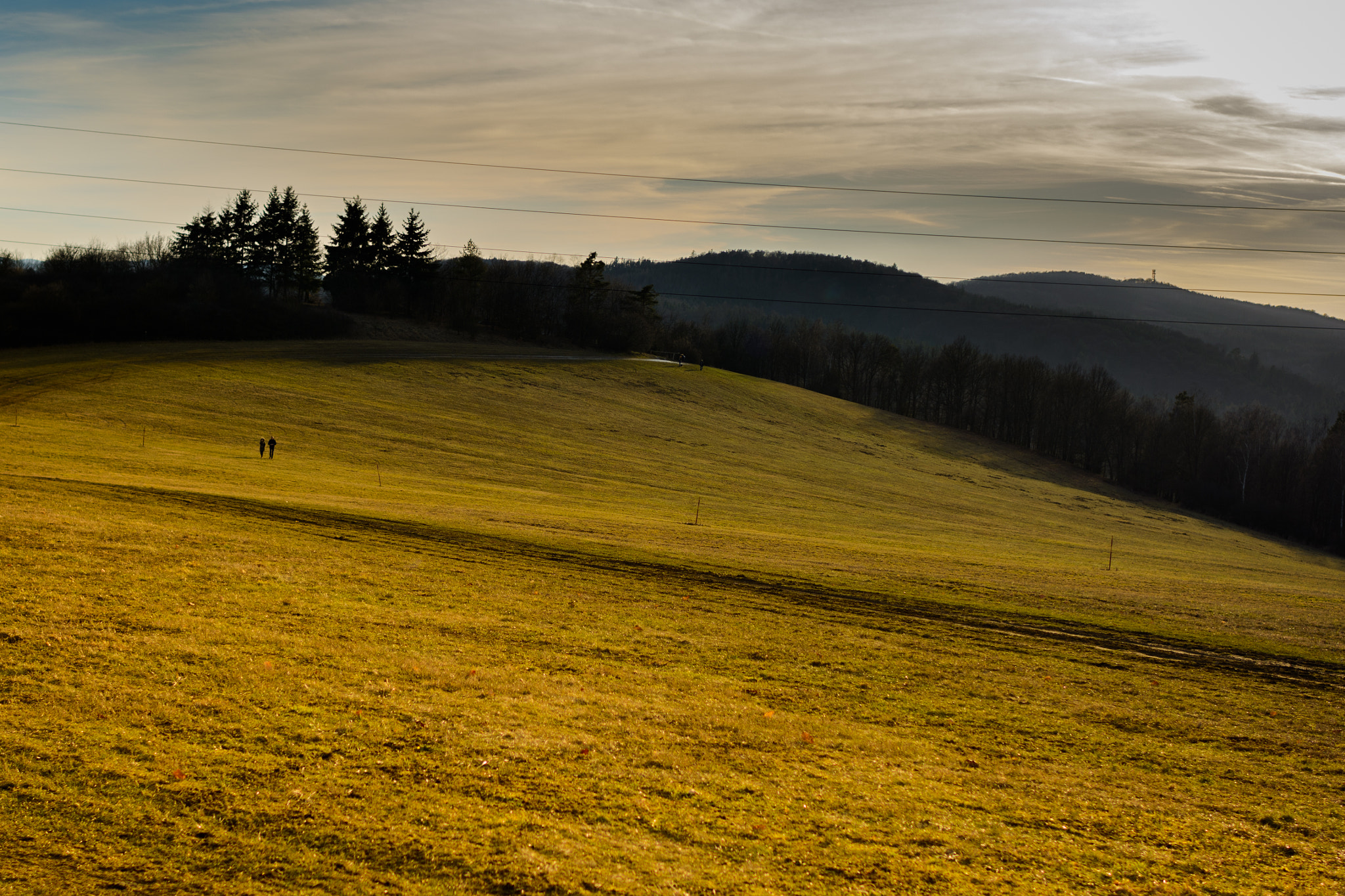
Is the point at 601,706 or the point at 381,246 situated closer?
the point at 601,706

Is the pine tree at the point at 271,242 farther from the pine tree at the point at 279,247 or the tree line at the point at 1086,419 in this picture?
the tree line at the point at 1086,419

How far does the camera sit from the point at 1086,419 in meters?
114

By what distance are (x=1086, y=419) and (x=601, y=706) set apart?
117428 millimetres

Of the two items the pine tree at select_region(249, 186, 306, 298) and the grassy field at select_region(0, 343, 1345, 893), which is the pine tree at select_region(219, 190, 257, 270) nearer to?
the pine tree at select_region(249, 186, 306, 298)

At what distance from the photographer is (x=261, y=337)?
81312 millimetres

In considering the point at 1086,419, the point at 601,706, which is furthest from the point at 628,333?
the point at 601,706

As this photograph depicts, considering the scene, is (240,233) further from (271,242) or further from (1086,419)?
(1086,419)

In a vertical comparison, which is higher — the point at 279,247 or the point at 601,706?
the point at 279,247

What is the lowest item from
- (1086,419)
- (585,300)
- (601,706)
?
(601,706)

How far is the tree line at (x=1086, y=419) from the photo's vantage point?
104062 mm

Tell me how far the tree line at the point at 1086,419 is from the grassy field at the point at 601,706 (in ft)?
284

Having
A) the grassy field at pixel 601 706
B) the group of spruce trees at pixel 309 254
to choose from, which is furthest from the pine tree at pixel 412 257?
the grassy field at pixel 601 706

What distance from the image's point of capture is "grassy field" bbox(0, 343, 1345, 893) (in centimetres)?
794

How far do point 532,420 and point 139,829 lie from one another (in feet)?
182
